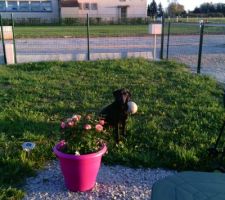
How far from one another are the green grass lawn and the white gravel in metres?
0.12

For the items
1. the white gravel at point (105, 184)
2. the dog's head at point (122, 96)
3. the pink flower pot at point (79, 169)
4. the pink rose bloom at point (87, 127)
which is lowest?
the white gravel at point (105, 184)

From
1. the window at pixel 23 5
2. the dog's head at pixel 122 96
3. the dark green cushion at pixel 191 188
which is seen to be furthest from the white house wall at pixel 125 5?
the dark green cushion at pixel 191 188

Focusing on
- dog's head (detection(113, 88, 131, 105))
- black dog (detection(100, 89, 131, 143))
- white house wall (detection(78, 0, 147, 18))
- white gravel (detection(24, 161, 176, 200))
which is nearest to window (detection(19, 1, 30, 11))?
white house wall (detection(78, 0, 147, 18))

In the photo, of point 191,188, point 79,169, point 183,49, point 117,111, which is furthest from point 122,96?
point 183,49

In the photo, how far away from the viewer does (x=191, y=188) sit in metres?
2.15

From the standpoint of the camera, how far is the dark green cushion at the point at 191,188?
2051mm

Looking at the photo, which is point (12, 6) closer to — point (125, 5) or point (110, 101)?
point (125, 5)

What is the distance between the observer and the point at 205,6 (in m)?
83.8

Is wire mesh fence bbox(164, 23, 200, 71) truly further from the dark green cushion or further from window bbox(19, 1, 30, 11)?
window bbox(19, 1, 30, 11)

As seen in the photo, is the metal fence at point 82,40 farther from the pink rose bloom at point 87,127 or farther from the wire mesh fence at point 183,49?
the pink rose bloom at point 87,127

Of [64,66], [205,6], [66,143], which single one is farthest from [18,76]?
[205,6]

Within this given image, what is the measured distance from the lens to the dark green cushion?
2.05 metres

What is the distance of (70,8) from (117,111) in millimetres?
47406

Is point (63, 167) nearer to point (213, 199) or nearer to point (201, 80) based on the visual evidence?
point (213, 199)
